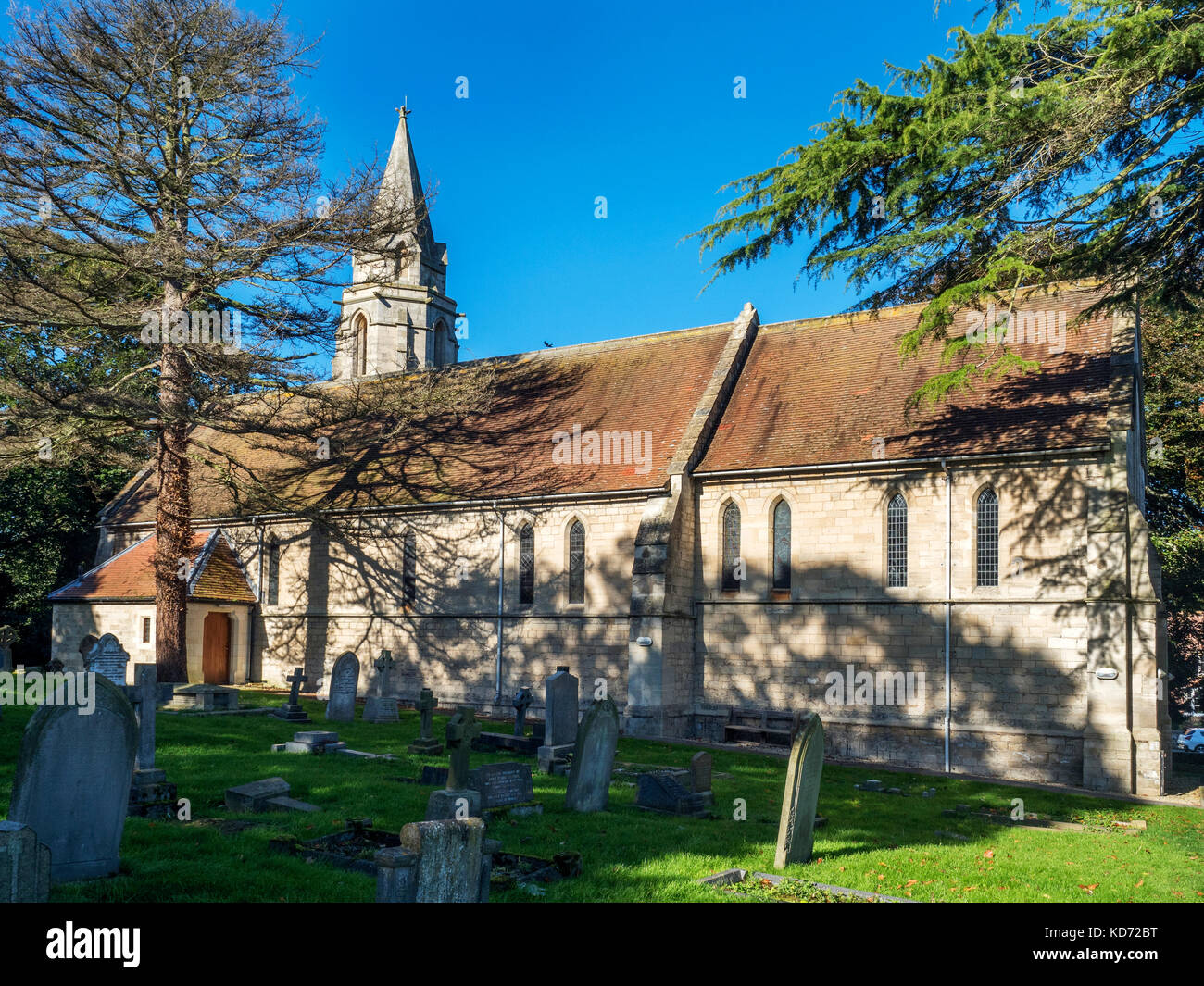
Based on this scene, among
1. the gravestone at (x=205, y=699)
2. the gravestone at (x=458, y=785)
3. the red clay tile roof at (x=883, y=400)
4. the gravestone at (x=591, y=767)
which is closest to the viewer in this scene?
the gravestone at (x=458, y=785)

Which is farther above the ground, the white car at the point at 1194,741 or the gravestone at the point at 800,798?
the gravestone at the point at 800,798

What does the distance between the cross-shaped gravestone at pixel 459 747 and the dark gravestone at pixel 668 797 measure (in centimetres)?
277

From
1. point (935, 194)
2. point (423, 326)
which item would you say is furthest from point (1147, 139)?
point (423, 326)

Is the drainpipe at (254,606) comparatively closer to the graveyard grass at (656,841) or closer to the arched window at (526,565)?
the arched window at (526,565)

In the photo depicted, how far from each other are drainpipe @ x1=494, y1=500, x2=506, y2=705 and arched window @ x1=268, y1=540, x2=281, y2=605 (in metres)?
8.29

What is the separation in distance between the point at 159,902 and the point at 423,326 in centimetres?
3365

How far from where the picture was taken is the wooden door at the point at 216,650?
28828 millimetres

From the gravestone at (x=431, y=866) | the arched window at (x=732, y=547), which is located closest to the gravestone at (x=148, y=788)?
the gravestone at (x=431, y=866)

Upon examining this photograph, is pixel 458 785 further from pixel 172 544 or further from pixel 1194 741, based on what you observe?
pixel 1194 741

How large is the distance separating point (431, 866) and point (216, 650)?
24907 millimetres

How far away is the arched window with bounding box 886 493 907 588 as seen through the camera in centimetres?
2148

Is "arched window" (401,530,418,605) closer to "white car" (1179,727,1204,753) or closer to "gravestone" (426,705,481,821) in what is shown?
"gravestone" (426,705,481,821)

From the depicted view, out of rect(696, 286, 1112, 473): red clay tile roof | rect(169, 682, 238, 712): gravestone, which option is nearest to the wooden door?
rect(169, 682, 238, 712): gravestone
